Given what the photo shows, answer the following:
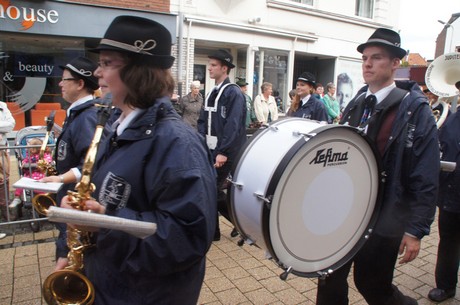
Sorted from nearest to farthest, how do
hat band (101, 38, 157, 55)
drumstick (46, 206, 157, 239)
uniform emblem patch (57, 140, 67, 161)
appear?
drumstick (46, 206, 157, 239) < hat band (101, 38, 157, 55) < uniform emblem patch (57, 140, 67, 161)

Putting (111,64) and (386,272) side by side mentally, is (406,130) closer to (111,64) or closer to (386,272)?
(386,272)

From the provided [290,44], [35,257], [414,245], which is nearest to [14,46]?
[35,257]

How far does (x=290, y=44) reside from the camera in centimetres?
1240

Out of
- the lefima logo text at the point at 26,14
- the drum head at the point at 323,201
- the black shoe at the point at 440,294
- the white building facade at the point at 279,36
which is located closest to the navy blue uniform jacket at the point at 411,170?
the drum head at the point at 323,201

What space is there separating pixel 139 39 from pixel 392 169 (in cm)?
176

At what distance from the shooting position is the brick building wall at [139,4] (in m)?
9.13

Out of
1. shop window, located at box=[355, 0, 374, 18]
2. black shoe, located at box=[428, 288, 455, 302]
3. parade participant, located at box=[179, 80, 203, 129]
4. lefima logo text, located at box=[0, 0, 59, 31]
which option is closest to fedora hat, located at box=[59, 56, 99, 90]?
black shoe, located at box=[428, 288, 455, 302]

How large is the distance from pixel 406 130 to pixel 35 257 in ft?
12.4

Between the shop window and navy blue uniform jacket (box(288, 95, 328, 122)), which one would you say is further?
the shop window

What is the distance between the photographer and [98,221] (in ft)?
3.81

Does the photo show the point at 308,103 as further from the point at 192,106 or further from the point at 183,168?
the point at 183,168

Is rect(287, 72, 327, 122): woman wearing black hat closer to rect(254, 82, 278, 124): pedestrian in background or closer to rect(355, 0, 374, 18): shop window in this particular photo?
rect(254, 82, 278, 124): pedestrian in background

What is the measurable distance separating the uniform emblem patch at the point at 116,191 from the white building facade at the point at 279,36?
844cm

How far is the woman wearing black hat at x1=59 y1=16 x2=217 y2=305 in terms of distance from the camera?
1.40m
